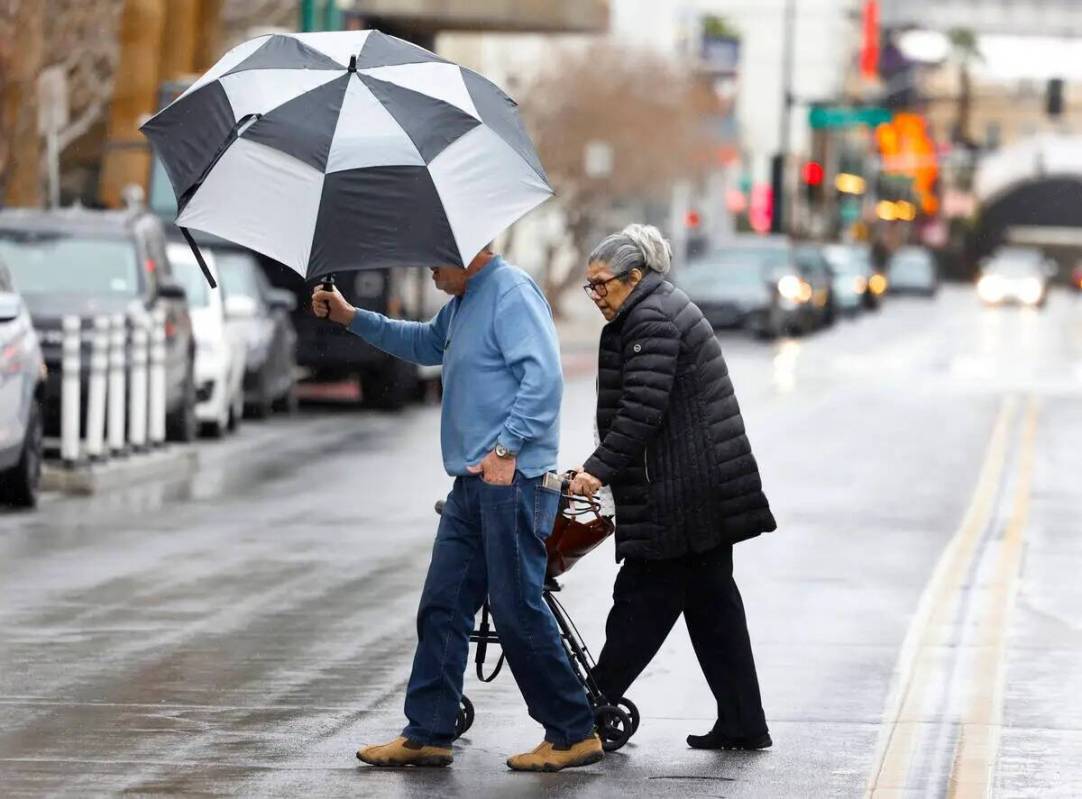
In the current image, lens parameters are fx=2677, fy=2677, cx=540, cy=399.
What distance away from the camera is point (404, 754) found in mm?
8375

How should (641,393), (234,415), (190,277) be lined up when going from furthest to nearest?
(190,277) → (234,415) → (641,393)

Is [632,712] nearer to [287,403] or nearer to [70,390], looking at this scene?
[70,390]

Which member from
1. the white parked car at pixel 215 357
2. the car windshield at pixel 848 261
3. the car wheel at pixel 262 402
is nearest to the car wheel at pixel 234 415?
the white parked car at pixel 215 357

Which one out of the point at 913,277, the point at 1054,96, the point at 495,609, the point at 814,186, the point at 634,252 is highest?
the point at 1054,96

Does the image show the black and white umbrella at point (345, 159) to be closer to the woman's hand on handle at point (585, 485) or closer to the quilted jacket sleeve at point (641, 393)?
the quilted jacket sleeve at point (641, 393)

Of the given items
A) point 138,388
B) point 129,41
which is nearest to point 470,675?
point 138,388

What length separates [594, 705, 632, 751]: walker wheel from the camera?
342 inches

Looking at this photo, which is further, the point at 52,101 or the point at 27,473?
the point at 52,101

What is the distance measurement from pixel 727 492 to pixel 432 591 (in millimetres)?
1007

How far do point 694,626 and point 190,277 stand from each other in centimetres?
1653

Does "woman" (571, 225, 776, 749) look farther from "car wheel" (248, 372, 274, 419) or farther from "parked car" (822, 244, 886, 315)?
"parked car" (822, 244, 886, 315)

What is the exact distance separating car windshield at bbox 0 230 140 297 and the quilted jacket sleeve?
502 inches

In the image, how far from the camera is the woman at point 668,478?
8352mm

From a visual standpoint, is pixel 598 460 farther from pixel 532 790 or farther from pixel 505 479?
pixel 532 790
